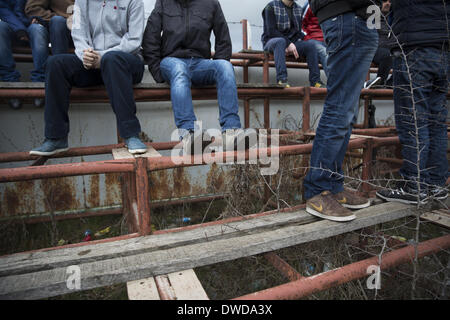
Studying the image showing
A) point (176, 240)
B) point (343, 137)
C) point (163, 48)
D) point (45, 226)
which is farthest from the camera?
point (45, 226)

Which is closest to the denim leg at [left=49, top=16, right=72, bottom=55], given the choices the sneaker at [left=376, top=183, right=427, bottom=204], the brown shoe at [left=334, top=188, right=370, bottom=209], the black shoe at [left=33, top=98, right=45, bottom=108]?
the black shoe at [left=33, top=98, right=45, bottom=108]

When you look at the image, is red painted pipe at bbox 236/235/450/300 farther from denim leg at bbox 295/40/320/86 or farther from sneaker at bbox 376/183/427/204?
denim leg at bbox 295/40/320/86

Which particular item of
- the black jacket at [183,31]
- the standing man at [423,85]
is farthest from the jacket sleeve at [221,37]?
the standing man at [423,85]

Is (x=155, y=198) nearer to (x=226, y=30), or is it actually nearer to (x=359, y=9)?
(x=226, y=30)

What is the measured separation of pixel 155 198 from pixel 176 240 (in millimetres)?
2241

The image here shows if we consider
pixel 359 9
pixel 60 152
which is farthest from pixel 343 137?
pixel 60 152

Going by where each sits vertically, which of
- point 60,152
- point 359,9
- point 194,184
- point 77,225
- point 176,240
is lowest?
point 77,225

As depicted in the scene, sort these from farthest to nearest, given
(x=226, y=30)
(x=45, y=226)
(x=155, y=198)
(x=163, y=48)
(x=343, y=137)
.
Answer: (x=155, y=198), (x=45, y=226), (x=226, y=30), (x=163, y=48), (x=343, y=137)

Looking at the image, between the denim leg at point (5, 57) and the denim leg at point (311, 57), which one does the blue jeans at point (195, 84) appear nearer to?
the denim leg at point (5, 57)

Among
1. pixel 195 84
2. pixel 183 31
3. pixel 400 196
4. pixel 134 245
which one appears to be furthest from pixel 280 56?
pixel 134 245

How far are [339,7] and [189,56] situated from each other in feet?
4.10

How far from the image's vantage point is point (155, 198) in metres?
3.62

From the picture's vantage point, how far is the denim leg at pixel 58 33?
8.28 ft

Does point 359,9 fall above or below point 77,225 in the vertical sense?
above
